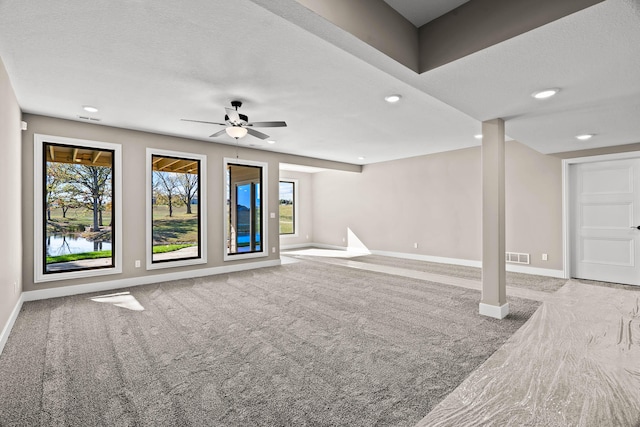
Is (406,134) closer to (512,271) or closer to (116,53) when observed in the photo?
(512,271)

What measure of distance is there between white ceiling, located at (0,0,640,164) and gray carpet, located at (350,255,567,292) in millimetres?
2329

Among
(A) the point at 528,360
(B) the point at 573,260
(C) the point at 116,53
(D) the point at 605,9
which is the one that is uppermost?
(C) the point at 116,53

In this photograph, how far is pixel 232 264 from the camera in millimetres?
6340

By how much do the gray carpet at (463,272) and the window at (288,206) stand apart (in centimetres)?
319

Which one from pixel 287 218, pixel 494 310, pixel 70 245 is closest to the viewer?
pixel 494 310

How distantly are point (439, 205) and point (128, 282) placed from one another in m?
6.57

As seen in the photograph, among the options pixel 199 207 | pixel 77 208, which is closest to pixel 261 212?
pixel 199 207

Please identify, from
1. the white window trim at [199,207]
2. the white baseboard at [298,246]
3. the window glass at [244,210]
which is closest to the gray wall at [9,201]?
the white window trim at [199,207]

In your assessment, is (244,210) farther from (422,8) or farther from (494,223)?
(422,8)

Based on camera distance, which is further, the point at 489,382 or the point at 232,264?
the point at 232,264

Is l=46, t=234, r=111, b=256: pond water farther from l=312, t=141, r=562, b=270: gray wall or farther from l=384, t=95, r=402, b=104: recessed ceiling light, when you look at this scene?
l=312, t=141, r=562, b=270: gray wall

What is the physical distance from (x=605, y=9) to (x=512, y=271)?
547 cm

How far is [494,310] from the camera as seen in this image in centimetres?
359

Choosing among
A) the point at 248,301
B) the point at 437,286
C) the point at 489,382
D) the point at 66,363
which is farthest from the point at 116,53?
the point at 437,286
